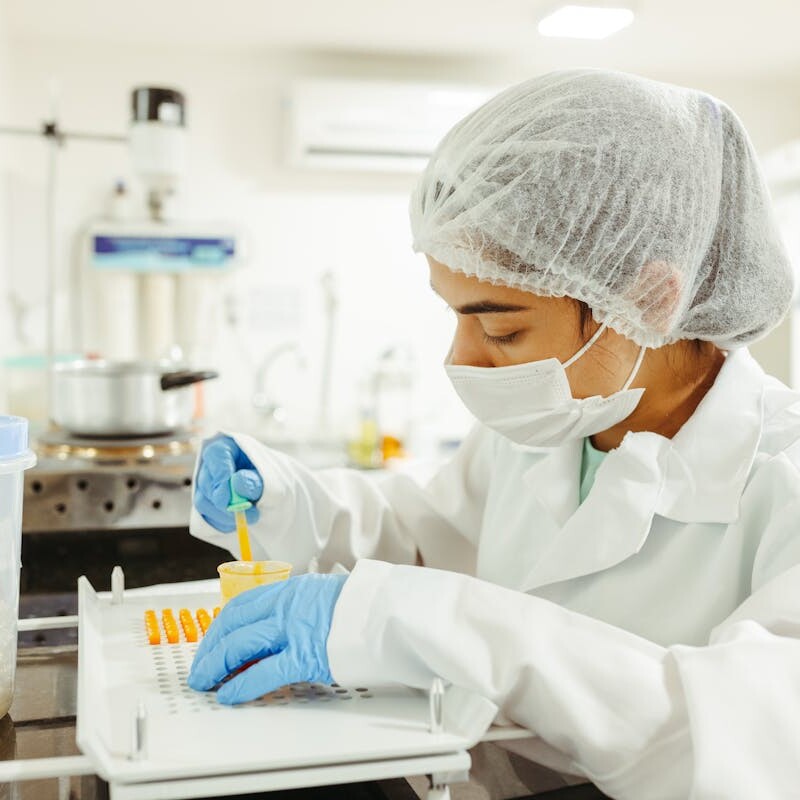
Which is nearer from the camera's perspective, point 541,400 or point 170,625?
point 170,625

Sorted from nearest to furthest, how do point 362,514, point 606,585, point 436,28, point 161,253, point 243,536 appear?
point 606,585, point 243,536, point 362,514, point 436,28, point 161,253

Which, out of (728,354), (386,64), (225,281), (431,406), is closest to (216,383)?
(225,281)

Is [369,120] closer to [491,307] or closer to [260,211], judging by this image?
[260,211]

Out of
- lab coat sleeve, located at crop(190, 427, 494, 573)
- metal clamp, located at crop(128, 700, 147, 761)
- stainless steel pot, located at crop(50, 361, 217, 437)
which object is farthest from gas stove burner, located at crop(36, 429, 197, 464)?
metal clamp, located at crop(128, 700, 147, 761)

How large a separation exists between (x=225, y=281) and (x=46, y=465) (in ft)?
4.72

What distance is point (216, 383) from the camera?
10.8 ft

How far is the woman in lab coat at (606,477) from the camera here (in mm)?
786

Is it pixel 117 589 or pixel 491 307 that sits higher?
pixel 491 307

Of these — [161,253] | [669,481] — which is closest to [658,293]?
[669,481]

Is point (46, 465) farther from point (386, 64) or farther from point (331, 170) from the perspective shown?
point (386, 64)

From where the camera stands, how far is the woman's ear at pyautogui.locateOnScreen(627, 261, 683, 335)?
1.04 metres

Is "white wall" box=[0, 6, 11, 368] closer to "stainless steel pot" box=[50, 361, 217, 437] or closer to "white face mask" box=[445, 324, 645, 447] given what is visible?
"stainless steel pot" box=[50, 361, 217, 437]

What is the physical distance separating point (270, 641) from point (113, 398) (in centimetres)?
137

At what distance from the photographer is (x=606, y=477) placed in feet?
3.63
